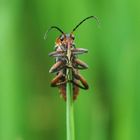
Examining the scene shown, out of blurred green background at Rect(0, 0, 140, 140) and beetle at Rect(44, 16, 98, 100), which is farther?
blurred green background at Rect(0, 0, 140, 140)

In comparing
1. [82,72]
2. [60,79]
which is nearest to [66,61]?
[60,79]

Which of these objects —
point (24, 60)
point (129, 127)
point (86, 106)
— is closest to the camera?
point (129, 127)

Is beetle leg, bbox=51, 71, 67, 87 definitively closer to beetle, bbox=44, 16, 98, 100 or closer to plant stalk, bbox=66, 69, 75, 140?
beetle, bbox=44, 16, 98, 100

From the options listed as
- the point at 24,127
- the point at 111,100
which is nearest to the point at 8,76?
the point at 24,127

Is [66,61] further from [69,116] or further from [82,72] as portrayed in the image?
[82,72]

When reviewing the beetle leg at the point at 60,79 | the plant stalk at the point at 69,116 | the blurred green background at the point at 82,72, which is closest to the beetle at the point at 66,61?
the beetle leg at the point at 60,79

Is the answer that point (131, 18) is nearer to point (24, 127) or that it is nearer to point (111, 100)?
point (111, 100)

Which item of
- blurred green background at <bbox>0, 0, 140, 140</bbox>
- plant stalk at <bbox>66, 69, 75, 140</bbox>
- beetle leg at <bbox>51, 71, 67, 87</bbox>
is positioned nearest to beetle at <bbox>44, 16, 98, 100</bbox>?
beetle leg at <bbox>51, 71, 67, 87</bbox>

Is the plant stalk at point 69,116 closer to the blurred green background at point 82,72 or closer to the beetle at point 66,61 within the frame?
the beetle at point 66,61
